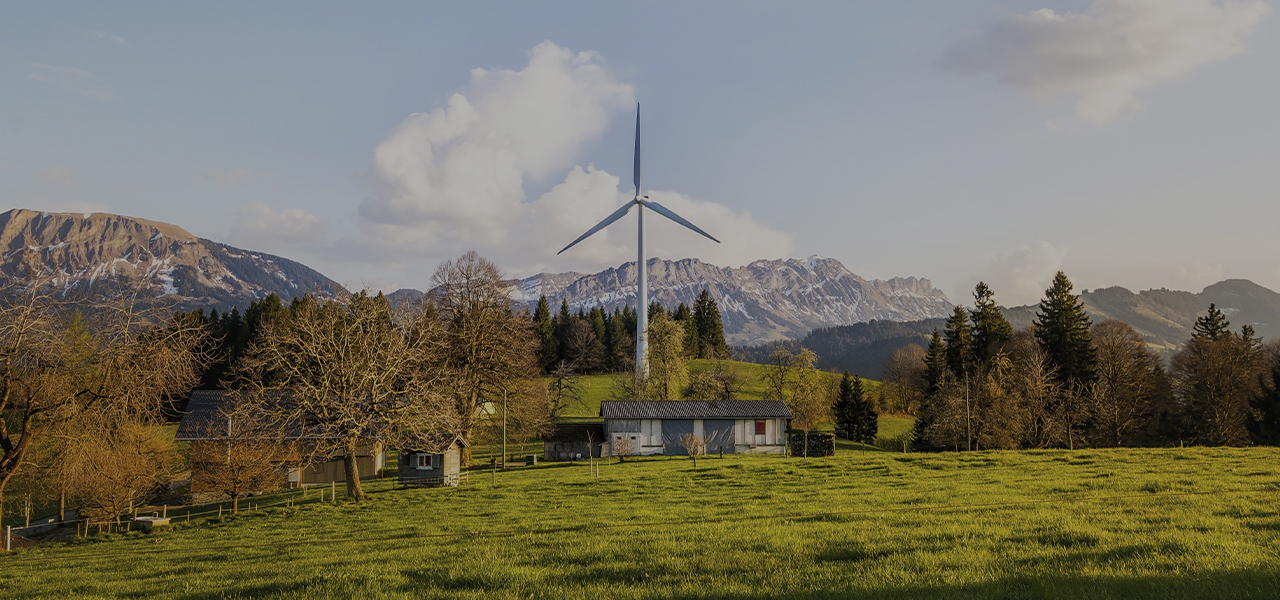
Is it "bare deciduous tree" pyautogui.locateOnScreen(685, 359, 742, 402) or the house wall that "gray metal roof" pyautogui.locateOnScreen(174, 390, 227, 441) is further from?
"bare deciduous tree" pyautogui.locateOnScreen(685, 359, 742, 402)

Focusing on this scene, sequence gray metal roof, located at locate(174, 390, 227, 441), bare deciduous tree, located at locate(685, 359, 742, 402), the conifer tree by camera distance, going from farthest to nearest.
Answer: bare deciduous tree, located at locate(685, 359, 742, 402)
the conifer tree
gray metal roof, located at locate(174, 390, 227, 441)

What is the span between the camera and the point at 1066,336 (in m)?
71.1

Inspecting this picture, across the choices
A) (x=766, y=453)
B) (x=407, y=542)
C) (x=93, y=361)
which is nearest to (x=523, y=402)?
(x=766, y=453)

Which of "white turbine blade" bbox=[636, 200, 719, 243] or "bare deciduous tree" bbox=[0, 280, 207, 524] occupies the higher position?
"white turbine blade" bbox=[636, 200, 719, 243]

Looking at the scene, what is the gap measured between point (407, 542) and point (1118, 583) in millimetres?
16566

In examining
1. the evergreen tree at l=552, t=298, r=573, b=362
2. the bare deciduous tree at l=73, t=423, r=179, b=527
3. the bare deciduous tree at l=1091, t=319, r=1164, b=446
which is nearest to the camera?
the bare deciduous tree at l=73, t=423, r=179, b=527

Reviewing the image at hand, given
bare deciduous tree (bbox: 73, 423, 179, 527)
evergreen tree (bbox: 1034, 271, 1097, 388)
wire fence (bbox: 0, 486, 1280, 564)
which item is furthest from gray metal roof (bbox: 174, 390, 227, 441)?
evergreen tree (bbox: 1034, 271, 1097, 388)

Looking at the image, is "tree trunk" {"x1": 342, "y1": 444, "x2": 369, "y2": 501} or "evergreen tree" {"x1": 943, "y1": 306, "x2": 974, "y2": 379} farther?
"evergreen tree" {"x1": 943, "y1": 306, "x2": 974, "y2": 379}

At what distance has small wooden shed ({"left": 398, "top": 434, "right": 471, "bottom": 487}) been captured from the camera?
48812mm

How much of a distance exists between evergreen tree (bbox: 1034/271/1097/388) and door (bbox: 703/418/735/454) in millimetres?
32238

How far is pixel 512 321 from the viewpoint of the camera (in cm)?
5619

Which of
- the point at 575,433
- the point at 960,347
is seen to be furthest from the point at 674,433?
the point at 960,347

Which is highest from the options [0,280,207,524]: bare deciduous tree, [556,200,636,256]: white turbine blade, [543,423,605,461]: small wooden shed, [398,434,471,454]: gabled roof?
[556,200,636,256]: white turbine blade

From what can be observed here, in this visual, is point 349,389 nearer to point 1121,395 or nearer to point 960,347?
point 960,347
